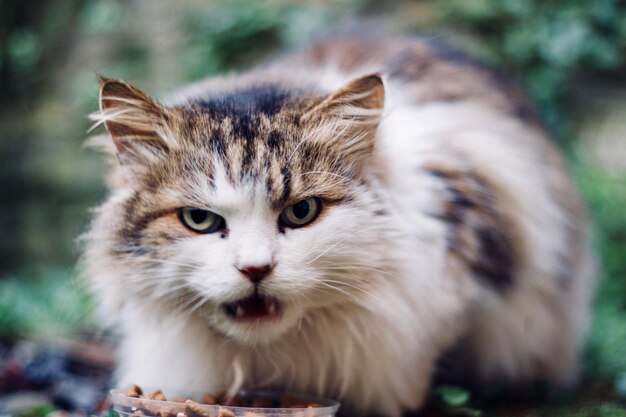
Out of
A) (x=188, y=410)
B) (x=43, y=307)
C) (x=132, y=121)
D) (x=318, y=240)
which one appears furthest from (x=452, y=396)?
(x=43, y=307)

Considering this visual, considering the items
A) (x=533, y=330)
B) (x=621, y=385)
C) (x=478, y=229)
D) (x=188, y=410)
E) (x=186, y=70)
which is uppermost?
(x=186, y=70)

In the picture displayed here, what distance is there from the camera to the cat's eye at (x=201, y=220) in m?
1.92

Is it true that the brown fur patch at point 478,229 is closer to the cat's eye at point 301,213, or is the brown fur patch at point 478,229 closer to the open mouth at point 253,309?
the cat's eye at point 301,213

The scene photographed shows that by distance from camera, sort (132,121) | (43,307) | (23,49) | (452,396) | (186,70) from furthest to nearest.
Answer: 1. (23,49)
2. (186,70)
3. (43,307)
4. (452,396)
5. (132,121)

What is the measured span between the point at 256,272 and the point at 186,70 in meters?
3.47

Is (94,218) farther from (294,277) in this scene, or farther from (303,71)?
(303,71)

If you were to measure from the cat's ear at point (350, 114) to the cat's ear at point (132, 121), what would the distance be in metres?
0.43

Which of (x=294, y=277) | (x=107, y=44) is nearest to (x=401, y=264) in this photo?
(x=294, y=277)

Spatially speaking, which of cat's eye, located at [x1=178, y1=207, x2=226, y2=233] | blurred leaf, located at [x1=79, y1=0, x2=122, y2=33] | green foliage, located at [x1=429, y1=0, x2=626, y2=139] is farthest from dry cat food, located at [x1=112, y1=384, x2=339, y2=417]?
blurred leaf, located at [x1=79, y1=0, x2=122, y2=33]

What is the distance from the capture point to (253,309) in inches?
78.0

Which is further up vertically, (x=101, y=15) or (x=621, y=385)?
(x=101, y=15)

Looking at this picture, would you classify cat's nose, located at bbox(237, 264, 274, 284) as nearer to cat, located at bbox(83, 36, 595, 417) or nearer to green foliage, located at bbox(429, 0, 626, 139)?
cat, located at bbox(83, 36, 595, 417)

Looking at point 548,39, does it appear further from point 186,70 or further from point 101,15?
point 101,15

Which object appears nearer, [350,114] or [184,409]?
[184,409]
